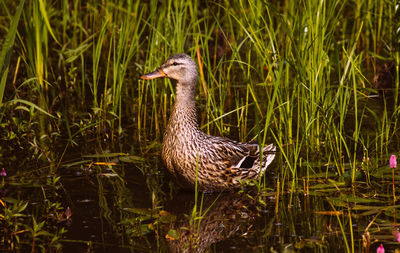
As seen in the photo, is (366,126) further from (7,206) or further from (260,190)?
(7,206)

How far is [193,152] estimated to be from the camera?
5.51 m

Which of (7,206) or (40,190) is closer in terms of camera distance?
(7,206)

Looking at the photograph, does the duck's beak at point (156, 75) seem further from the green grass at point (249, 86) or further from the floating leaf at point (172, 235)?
the floating leaf at point (172, 235)

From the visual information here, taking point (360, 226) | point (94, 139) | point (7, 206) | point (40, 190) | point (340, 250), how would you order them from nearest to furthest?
point (340, 250)
point (360, 226)
point (7, 206)
point (40, 190)
point (94, 139)

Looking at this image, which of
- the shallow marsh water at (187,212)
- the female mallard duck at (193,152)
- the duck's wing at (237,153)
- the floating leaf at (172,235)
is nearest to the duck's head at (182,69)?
the female mallard duck at (193,152)

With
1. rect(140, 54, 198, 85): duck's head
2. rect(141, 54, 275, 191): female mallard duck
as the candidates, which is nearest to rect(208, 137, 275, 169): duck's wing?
rect(141, 54, 275, 191): female mallard duck

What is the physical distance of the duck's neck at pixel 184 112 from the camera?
5.61m

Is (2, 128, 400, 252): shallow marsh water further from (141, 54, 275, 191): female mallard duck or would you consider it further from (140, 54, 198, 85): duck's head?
(140, 54, 198, 85): duck's head

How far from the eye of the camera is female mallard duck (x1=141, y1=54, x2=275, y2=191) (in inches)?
217

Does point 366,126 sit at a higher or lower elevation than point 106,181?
higher

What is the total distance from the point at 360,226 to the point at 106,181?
82.3 inches

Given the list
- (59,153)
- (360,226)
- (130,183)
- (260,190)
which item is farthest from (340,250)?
(59,153)

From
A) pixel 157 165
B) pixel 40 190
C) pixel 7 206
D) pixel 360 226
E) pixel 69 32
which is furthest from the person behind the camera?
pixel 69 32

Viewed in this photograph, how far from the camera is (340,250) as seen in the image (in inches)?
169
